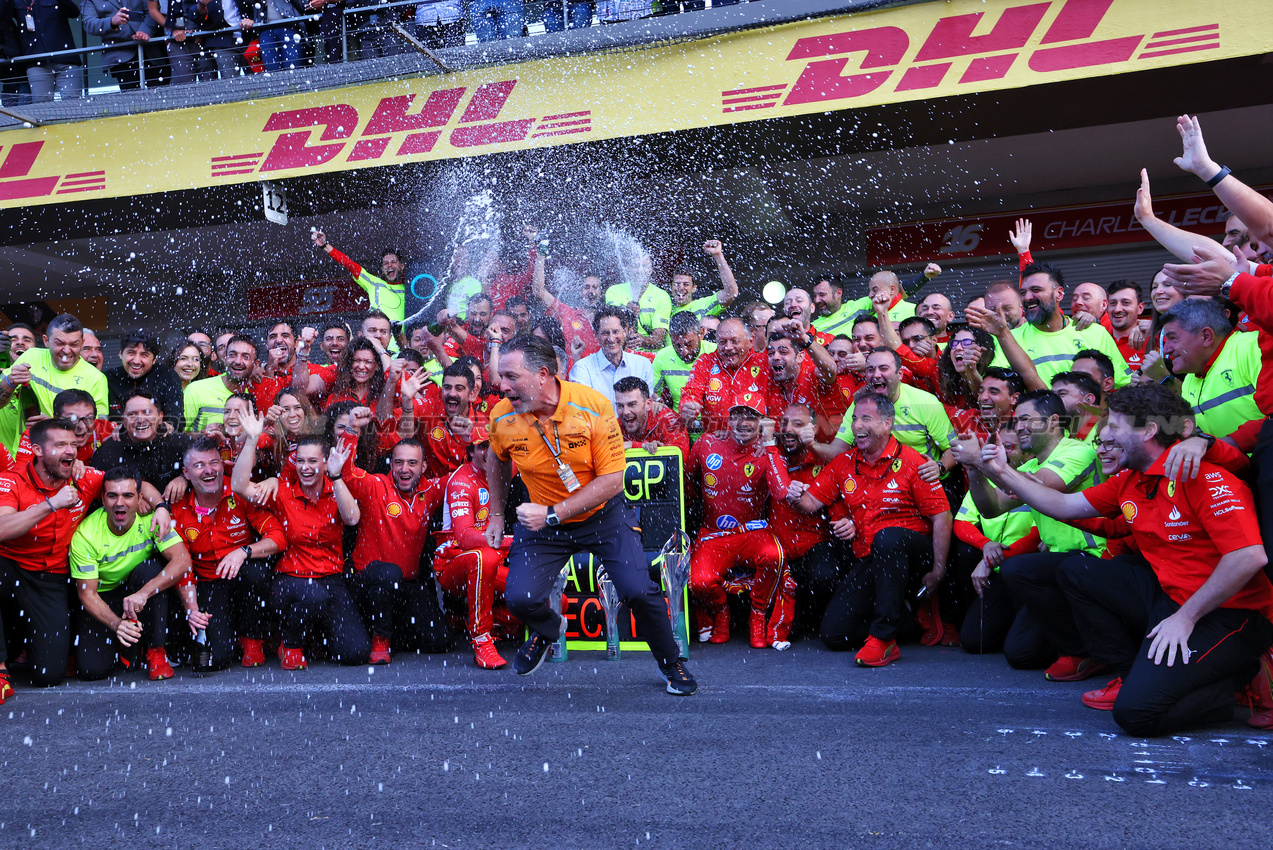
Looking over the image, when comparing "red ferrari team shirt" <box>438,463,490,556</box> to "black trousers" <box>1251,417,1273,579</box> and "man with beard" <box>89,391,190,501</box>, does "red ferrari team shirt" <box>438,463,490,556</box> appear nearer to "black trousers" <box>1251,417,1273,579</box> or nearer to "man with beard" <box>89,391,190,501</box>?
"man with beard" <box>89,391,190,501</box>

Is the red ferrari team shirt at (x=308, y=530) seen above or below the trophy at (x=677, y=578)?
above

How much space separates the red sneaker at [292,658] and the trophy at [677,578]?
2275 mm

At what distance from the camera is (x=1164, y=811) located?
3.18 metres

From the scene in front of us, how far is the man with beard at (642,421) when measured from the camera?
22.0ft

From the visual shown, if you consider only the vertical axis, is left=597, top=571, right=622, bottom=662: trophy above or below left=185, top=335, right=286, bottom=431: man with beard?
below

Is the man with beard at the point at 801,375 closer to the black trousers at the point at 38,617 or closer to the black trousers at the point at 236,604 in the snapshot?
the black trousers at the point at 236,604

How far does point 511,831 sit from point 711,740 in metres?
1.16

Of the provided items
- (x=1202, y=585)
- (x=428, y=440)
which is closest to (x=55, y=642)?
(x=428, y=440)

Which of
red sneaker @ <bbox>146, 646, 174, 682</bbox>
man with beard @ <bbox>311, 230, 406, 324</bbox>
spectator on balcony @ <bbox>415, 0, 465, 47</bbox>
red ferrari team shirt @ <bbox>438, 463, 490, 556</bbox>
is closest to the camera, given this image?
red sneaker @ <bbox>146, 646, 174, 682</bbox>

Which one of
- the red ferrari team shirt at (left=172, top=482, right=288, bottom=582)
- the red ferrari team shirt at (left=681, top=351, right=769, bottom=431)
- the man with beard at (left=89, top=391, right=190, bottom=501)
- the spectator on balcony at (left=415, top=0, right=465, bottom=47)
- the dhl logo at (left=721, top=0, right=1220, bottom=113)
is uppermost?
the spectator on balcony at (left=415, top=0, right=465, bottom=47)

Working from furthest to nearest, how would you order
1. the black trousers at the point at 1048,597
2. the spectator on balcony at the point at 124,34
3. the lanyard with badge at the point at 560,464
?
the spectator on balcony at the point at 124,34 < the black trousers at the point at 1048,597 < the lanyard with badge at the point at 560,464

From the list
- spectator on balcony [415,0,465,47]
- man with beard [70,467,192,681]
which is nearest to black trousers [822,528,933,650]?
man with beard [70,467,192,681]

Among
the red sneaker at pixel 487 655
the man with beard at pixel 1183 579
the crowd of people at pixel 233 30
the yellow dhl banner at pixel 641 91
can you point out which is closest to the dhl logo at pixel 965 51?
the yellow dhl banner at pixel 641 91

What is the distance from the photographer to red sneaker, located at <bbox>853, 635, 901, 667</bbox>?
5.62 meters
